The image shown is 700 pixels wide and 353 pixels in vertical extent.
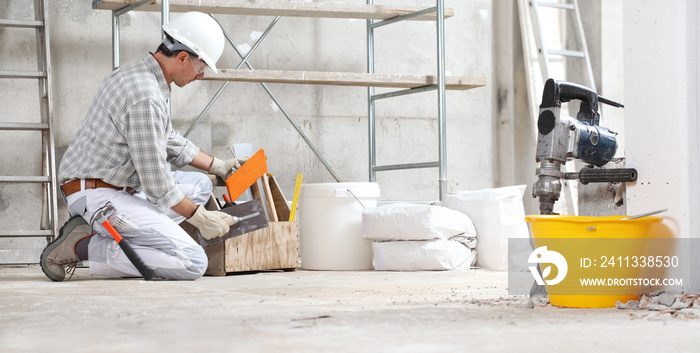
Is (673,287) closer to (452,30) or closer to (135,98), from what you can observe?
(135,98)

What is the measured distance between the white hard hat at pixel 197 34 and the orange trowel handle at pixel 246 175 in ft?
1.54

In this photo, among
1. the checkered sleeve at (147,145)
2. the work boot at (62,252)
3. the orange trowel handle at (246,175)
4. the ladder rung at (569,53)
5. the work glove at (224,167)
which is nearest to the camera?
the checkered sleeve at (147,145)

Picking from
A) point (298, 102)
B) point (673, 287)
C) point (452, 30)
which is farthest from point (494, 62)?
point (673, 287)

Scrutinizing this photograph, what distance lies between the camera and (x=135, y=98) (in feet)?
9.41

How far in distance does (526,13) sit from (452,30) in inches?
18.8

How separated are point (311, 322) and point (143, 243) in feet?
4.94

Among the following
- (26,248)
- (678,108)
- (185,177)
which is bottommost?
(26,248)

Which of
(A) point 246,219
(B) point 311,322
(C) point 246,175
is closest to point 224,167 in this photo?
(C) point 246,175

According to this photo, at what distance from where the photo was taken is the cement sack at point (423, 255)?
350 centimetres

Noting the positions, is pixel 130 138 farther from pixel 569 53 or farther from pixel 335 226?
pixel 569 53

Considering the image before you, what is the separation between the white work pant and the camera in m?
2.97

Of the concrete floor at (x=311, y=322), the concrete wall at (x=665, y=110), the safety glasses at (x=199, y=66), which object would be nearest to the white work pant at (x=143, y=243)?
the concrete floor at (x=311, y=322)

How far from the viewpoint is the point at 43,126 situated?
12.6 feet

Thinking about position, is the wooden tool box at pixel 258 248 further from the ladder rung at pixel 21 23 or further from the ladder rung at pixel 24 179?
the ladder rung at pixel 21 23
